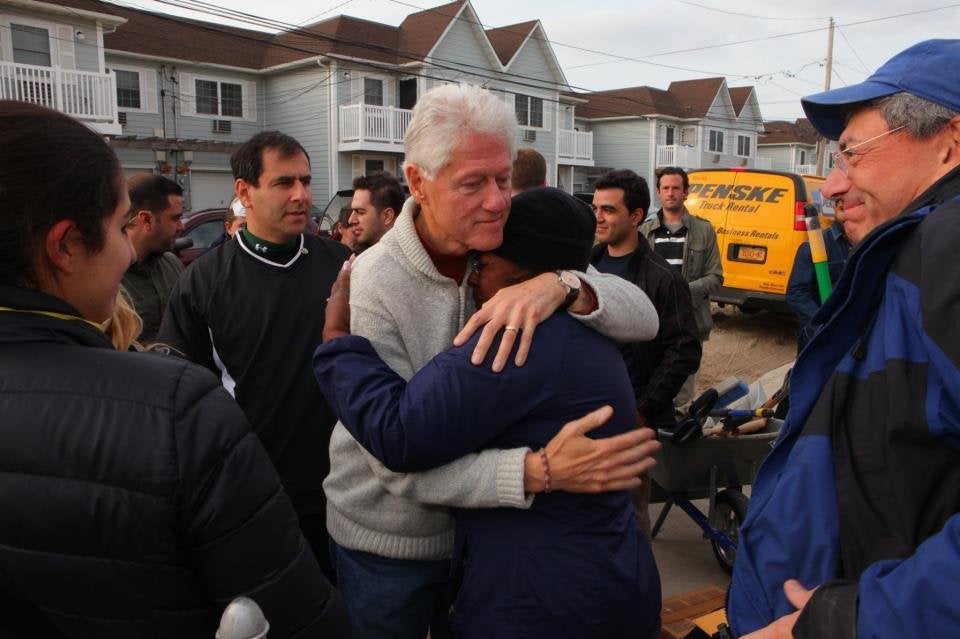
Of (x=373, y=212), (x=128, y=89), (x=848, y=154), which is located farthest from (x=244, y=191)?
(x=128, y=89)

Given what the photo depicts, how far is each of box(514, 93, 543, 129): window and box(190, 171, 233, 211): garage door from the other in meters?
12.4

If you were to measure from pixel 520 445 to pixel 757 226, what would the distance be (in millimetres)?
9174

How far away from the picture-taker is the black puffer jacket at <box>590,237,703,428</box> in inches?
154

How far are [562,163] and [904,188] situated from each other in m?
32.6

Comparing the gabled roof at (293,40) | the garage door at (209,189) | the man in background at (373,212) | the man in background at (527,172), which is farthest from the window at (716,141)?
the man in background at (527,172)

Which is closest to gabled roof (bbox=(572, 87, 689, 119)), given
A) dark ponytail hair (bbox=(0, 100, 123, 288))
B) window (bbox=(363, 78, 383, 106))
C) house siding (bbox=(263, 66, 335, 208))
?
window (bbox=(363, 78, 383, 106))

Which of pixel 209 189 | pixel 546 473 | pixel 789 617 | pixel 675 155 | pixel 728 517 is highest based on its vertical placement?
pixel 675 155

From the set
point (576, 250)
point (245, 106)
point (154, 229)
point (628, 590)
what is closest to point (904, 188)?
point (576, 250)

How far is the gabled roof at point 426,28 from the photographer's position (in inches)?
1080

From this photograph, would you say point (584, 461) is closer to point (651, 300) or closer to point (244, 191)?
point (244, 191)

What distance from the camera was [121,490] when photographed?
44.4 inches

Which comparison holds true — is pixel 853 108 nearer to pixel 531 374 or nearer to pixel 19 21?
pixel 531 374

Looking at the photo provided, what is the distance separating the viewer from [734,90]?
151 ft

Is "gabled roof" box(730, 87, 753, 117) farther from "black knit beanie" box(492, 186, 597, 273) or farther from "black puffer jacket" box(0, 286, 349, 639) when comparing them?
"black puffer jacket" box(0, 286, 349, 639)
